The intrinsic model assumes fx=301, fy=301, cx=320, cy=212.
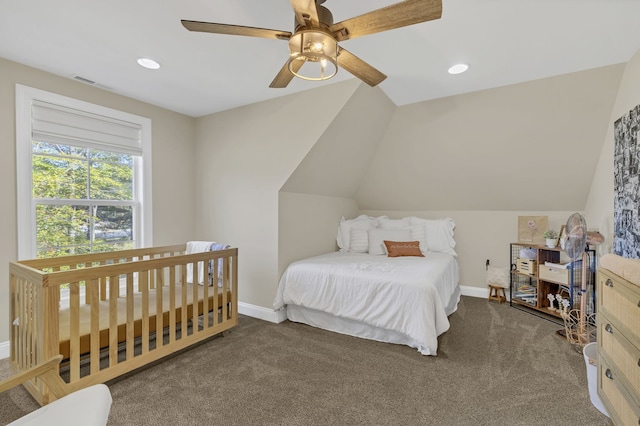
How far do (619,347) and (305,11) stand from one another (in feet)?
6.93

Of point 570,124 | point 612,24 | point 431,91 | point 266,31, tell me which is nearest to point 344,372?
point 266,31

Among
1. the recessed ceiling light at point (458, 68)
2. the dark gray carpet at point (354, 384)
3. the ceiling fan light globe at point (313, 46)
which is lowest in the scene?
the dark gray carpet at point (354, 384)

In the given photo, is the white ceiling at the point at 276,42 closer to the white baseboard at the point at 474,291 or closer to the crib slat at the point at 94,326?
the crib slat at the point at 94,326

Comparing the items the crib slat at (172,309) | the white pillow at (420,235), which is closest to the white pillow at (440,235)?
the white pillow at (420,235)

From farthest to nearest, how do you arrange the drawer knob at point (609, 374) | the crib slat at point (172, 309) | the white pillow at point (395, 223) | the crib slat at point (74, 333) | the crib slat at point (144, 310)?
the white pillow at point (395, 223) → the crib slat at point (172, 309) → the crib slat at point (144, 310) → the crib slat at point (74, 333) → the drawer knob at point (609, 374)

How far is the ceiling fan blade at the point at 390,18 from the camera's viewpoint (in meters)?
1.21

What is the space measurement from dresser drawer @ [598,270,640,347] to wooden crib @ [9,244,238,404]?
2.64 m

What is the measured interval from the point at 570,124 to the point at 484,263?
6.23 ft

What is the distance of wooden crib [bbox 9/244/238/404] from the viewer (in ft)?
5.84

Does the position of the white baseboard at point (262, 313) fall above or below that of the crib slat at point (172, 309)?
below

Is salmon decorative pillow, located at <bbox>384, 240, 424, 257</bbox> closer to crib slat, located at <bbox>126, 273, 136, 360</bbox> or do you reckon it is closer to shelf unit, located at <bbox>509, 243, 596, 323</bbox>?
shelf unit, located at <bbox>509, 243, 596, 323</bbox>

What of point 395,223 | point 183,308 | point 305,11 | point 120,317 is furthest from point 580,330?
point 120,317

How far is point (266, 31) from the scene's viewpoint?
1441 millimetres

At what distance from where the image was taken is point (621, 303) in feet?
4.69
